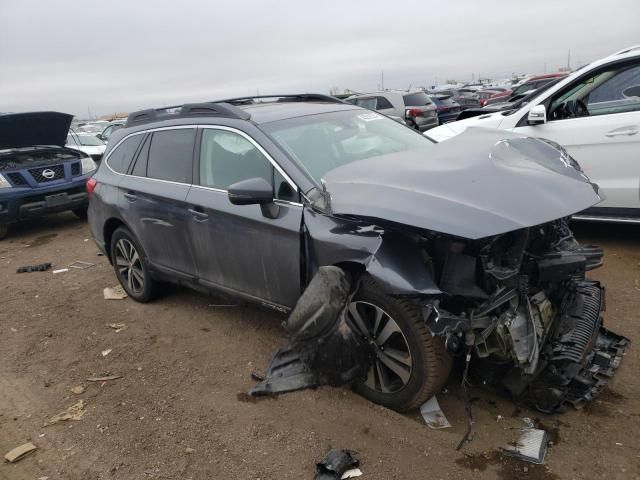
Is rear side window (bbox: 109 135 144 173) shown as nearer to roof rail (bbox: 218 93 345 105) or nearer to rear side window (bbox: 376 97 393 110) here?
roof rail (bbox: 218 93 345 105)

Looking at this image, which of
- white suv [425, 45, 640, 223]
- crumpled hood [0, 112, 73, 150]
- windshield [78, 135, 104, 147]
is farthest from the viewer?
windshield [78, 135, 104, 147]

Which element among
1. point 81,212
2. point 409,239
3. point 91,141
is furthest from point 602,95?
point 91,141

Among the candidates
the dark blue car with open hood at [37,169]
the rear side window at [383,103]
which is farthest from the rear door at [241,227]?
the rear side window at [383,103]

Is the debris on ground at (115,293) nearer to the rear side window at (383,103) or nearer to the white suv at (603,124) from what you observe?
the white suv at (603,124)

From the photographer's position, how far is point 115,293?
534 cm

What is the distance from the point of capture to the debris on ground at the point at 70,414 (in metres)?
3.21

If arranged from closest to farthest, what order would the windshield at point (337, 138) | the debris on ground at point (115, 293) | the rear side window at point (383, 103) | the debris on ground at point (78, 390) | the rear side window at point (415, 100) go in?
the windshield at point (337, 138) → the debris on ground at point (78, 390) → the debris on ground at point (115, 293) → the rear side window at point (415, 100) → the rear side window at point (383, 103)

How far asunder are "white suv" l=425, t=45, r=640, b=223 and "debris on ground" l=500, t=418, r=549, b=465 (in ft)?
8.70

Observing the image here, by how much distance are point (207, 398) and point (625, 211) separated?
424 cm

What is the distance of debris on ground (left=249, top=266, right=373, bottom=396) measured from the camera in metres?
2.77

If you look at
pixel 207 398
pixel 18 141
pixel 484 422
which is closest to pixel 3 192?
pixel 18 141

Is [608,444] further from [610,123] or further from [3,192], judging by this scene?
[3,192]

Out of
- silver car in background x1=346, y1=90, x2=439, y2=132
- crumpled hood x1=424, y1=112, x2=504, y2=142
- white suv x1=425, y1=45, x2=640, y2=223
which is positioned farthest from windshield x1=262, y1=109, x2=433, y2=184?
silver car in background x1=346, y1=90, x2=439, y2=132

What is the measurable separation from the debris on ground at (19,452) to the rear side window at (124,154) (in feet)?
8.21
